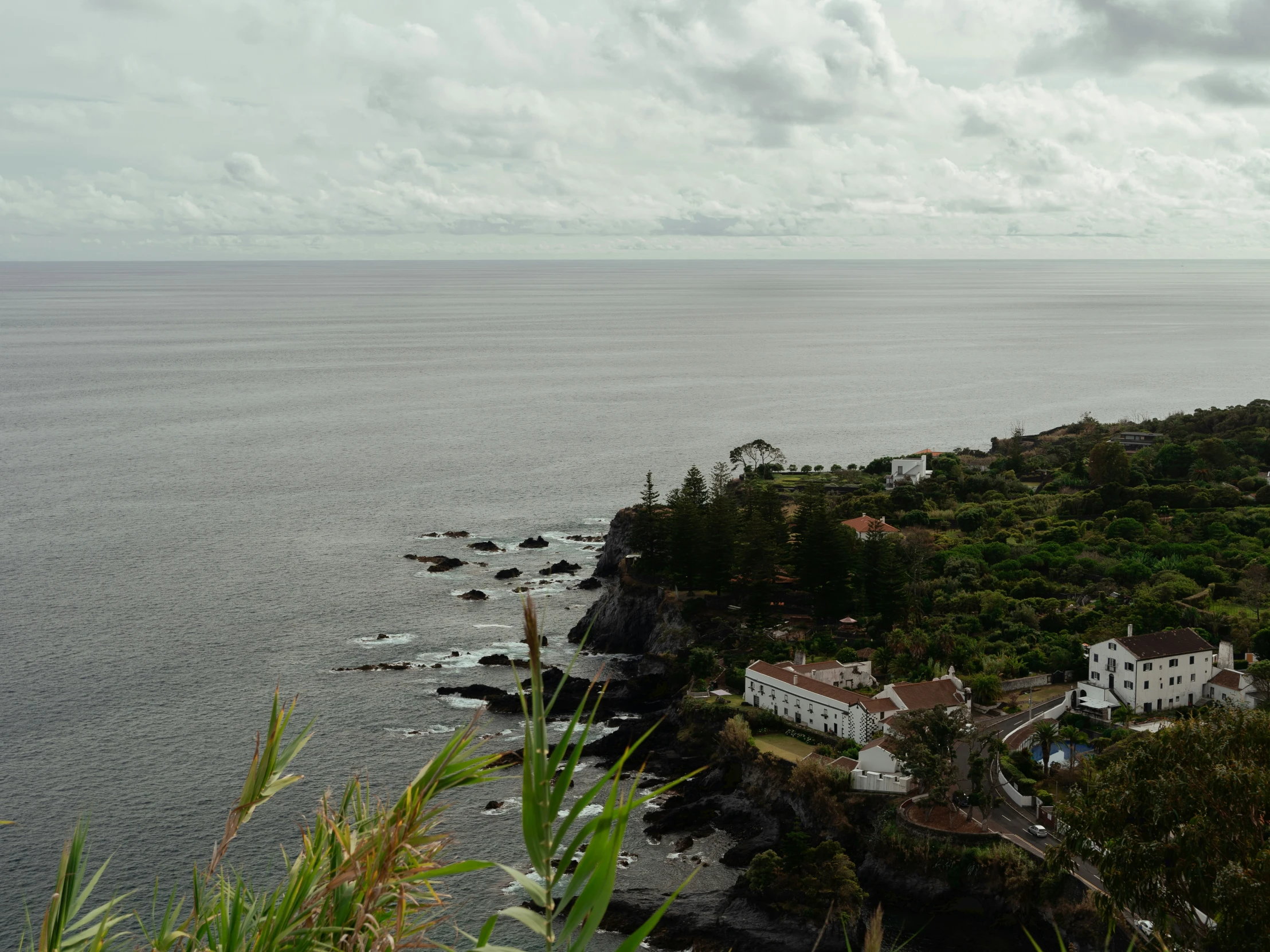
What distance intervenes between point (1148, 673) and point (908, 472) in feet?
127

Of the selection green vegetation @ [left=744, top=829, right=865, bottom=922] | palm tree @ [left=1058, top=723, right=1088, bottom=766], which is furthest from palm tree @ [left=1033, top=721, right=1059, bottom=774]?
green vegetation @ [left=744, top=829, right=865, bottom=922]

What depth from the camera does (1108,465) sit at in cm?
7188

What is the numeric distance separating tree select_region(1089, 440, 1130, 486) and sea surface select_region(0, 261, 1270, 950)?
23.9 m

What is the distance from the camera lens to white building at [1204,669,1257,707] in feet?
126

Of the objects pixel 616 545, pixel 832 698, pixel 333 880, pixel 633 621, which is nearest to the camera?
pixel 333 880

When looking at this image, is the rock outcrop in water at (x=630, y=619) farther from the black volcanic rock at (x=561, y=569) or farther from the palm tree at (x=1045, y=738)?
the palm tree at (x=1045, y=738)

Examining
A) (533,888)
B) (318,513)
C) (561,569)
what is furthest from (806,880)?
(318,513)

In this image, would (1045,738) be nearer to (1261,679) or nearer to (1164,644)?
(1164,644)

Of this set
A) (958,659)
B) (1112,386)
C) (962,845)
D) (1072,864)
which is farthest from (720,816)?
(1112,386)

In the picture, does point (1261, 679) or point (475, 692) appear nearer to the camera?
point (1261, 679)

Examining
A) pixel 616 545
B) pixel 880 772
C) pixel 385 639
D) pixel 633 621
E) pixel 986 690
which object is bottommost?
pixel 385 639

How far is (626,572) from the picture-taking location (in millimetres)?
58031

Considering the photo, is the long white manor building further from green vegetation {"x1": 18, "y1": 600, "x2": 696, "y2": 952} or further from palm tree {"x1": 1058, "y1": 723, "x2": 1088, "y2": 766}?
green vegetation {"x1": 18, "y1": 600, "x2": 696, "y2": 952}

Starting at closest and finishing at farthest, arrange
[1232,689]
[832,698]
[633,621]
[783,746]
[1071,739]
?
[1071,739] → [783,746] → [832,698] → [1232,689] → [633,621]
